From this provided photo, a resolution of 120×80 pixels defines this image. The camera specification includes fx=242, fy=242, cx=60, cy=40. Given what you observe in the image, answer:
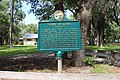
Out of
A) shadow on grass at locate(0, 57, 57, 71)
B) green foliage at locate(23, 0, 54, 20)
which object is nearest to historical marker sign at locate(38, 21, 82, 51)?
shadow on grass at locate(0, 57, 57, 71)

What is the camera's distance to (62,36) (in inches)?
327

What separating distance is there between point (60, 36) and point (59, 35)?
49 mm

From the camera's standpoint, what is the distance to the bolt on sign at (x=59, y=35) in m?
8.29

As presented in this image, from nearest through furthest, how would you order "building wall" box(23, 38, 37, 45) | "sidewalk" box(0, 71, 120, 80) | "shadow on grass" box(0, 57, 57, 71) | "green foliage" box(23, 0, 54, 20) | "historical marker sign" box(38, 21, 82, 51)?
1. "sidewalk" box(0, 71, 120, 80)
2. "historical marker sign" box(38, 21, 82, 51)
3. "shadow on grass" box(0, 57, 57, 71)
4. "green foliage" box(23, 0, 54, 20)
5. "building wall" box(23, 38, 37, 45)

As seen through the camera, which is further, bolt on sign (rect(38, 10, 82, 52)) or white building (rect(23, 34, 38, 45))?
white building (rect(23, 34, 38, 45))

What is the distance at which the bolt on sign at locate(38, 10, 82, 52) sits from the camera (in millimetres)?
8289

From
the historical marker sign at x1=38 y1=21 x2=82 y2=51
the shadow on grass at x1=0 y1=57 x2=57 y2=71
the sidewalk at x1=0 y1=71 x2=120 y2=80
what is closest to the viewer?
the sidewalk at x1=0 y1=71 x2=120 y2=80

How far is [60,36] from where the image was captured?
27.3ft

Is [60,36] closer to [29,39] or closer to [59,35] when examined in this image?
[59,35]

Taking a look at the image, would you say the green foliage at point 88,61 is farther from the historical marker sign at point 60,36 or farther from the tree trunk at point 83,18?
the historical marker sign at point 60,36

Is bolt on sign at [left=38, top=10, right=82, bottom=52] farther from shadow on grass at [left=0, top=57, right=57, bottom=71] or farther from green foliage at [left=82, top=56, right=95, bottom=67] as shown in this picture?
green foliage at [left=82, top=56, right=95, bottom=67]

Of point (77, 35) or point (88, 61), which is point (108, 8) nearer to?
point (88, 61)

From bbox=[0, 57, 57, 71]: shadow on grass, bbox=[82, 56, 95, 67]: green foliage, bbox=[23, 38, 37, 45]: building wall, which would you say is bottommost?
bbox=[0, 57, 57, 71]: shadow on grass

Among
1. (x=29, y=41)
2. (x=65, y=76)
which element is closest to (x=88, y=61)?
(x=65, y=76)
